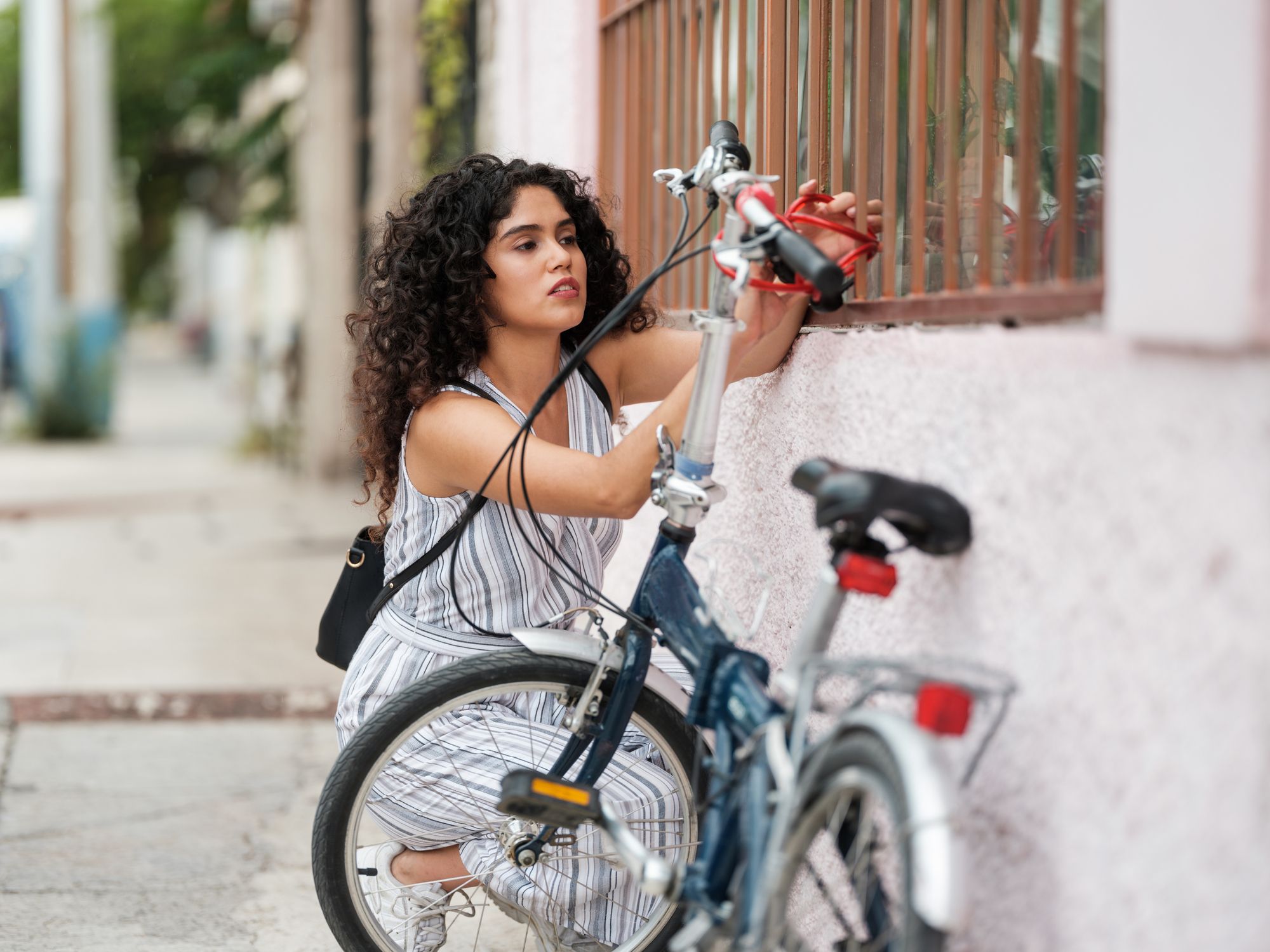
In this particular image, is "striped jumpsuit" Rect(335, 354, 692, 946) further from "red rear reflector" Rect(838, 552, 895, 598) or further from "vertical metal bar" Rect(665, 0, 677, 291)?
"vertical metal bar" Rect(665, 0, 677, 291)

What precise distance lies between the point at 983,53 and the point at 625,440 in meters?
0.81

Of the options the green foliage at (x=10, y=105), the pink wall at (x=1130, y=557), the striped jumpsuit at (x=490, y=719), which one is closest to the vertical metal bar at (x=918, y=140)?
the pink wall at (x=1130, y=557)

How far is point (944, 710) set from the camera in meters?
1.95

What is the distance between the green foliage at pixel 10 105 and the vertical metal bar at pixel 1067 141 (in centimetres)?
4042

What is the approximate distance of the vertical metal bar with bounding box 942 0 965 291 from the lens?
7.97 ft

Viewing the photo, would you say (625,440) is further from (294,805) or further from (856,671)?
(294,805)

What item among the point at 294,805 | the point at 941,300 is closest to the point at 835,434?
the point at 941,300

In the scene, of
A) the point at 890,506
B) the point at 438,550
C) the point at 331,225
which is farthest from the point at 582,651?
the point at 331,225

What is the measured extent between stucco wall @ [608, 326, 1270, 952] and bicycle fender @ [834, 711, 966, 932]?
0.22 metres

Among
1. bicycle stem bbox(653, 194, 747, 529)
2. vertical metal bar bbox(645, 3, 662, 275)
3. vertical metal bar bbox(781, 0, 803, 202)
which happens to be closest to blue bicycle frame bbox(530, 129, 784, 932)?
bicycle stem bbox(653, 194, 747, 529)

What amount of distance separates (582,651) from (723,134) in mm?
872

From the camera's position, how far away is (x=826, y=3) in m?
3.00

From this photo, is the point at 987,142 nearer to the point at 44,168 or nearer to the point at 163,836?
the point at 163,836

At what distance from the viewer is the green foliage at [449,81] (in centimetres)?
805
